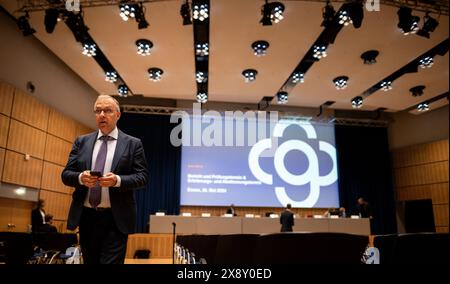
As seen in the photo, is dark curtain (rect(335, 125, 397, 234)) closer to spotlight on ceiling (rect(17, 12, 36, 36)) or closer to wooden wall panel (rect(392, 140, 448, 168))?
wooden wall panel (rect(392, 140, 448, 168))

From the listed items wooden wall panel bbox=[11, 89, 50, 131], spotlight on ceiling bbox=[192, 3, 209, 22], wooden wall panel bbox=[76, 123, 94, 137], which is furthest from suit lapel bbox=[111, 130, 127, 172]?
wooden wall panel bbox=[76, 123, 94, 137]

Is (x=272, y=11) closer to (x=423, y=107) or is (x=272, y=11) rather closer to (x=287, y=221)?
(x=287, y=221)

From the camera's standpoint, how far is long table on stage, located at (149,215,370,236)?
32.0ft

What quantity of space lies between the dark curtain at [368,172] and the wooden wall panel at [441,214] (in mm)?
1677

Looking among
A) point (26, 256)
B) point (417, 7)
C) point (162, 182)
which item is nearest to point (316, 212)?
point (162, 182)

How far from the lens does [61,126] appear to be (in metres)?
9.72

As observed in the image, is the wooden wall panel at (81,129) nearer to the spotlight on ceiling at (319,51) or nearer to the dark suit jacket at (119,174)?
the spotlight on ceiling at (319,51)

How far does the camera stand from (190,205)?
12.3 meters

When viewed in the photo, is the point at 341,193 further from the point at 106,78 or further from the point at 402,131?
the point at 106,78

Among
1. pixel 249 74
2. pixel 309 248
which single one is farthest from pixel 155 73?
pixel 309 248

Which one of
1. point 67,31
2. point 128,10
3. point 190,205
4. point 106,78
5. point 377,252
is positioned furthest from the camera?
point 190,205

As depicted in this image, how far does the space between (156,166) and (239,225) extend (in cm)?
390

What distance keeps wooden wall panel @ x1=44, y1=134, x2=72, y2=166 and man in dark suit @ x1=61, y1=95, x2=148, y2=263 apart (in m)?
7.75

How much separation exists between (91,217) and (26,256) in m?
2.69
